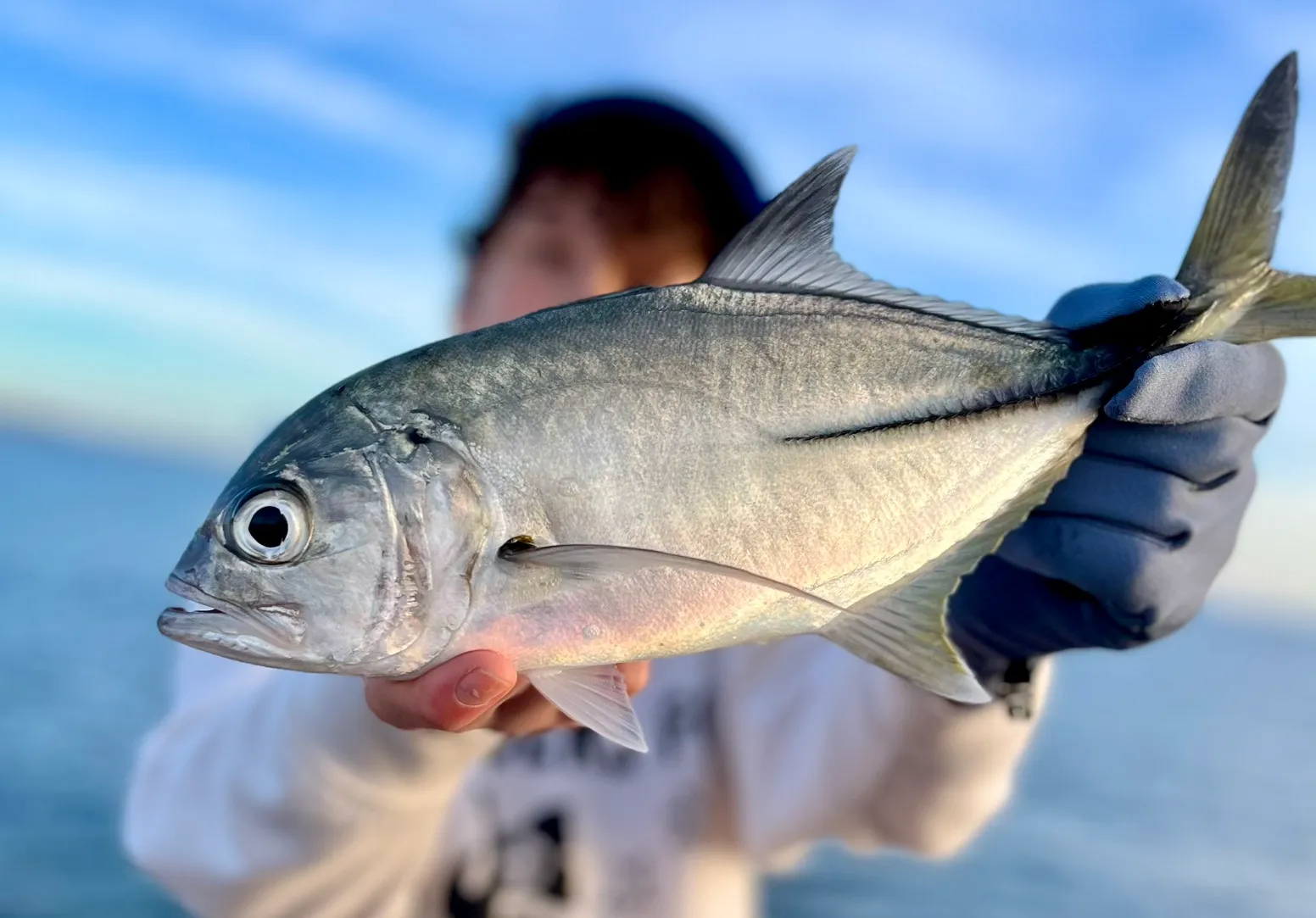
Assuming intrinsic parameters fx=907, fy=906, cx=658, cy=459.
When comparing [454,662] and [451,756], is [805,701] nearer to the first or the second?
[451,756]

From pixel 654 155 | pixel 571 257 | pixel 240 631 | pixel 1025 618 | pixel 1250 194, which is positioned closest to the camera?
pixel 240 631

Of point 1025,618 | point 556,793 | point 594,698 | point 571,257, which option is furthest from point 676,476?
point 556,793

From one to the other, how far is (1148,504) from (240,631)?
1.26m

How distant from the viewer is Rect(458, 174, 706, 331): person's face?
2707 mm

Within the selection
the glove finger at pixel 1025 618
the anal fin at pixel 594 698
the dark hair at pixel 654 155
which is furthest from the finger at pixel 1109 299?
the dark hair at pixel 654 155

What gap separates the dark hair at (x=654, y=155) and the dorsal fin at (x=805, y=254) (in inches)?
69.8

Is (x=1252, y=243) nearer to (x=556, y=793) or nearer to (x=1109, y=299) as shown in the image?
(x=1109, y=299)

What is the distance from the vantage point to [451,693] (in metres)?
1.04

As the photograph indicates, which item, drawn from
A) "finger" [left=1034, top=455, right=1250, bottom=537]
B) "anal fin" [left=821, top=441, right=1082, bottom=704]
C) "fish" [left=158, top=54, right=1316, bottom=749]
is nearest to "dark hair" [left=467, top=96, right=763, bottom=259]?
"finger" [left=1034, top=455, right=1250, bottom=537]

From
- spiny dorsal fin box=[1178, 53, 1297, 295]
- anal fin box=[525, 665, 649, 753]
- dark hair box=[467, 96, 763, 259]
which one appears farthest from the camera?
dark hair box=[467, 96, 763, 259]

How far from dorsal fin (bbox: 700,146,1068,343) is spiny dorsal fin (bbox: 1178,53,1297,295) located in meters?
0.36

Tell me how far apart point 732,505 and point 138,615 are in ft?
33.0

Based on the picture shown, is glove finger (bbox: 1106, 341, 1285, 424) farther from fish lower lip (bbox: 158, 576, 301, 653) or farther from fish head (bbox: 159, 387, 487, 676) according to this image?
fish lower lip (bbox: 158, 576, 301, 653)

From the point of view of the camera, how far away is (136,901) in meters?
4.41
